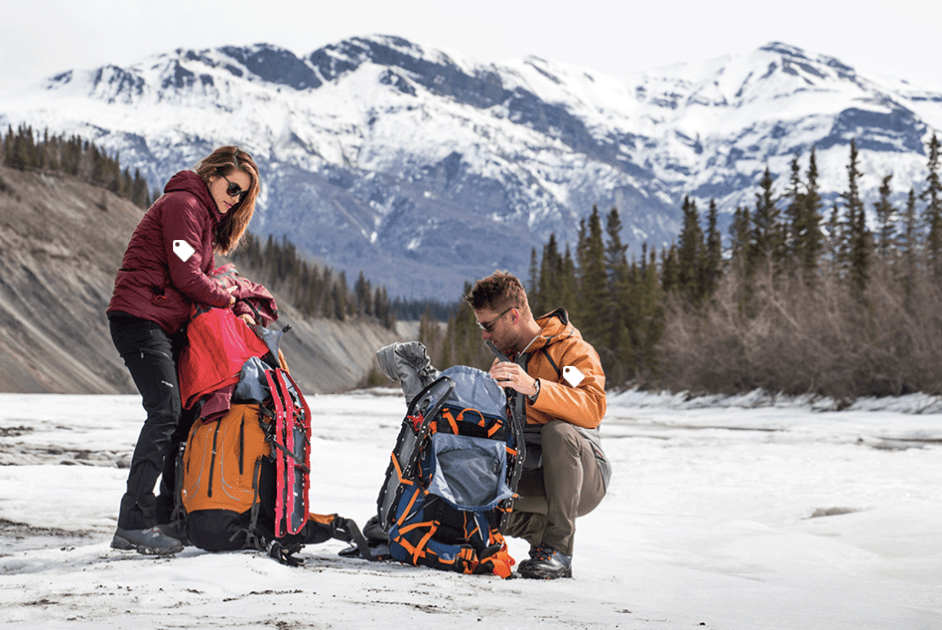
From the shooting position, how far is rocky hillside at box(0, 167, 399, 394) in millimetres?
39584

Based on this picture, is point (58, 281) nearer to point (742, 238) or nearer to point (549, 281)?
point (549, 281)

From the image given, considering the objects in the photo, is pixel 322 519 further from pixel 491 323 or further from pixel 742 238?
pixel 742 238

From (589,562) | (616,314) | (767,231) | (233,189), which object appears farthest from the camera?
(616,314)

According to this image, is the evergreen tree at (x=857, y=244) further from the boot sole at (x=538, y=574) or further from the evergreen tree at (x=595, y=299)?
the boot sole at (x=538, y=574)

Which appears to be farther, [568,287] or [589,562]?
[568,287]

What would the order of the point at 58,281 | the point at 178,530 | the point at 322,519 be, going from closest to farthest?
the point at 178,530
the point at 322,519
the point at 58,281

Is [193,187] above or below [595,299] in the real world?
below

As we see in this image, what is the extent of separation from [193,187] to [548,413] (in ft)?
7.17

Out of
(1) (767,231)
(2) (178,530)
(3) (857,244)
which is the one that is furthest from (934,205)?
(2) (178,530)

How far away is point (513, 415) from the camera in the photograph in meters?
3.99

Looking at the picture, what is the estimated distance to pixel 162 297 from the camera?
13.6 ft

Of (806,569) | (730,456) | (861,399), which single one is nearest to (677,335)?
(861,399)

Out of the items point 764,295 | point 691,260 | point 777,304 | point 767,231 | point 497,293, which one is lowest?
point 497,293

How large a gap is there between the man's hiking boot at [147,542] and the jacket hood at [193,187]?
1663 millimetres
